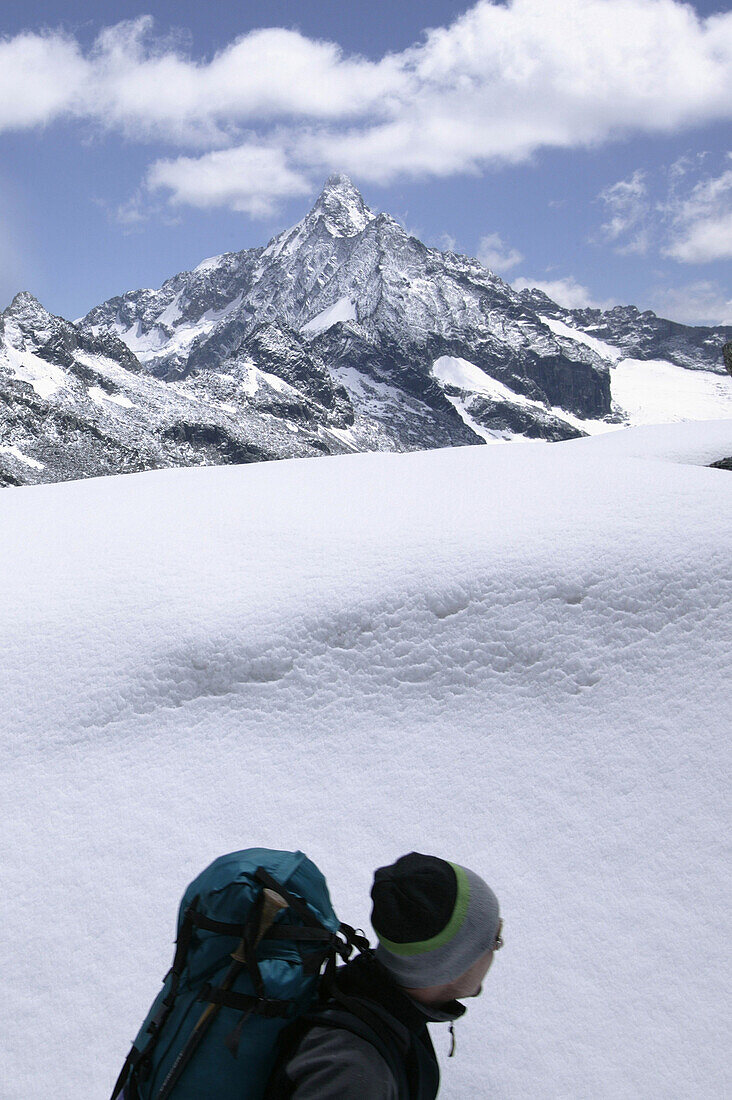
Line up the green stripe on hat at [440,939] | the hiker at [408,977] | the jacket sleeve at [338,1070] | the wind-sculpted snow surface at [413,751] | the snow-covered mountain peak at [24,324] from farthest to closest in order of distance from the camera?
the snow-covered mountain peak at [24,324] → the wind-sculpted snow surface at [413,751] → the green stripe on hat at [440,939] → the hiker at [408,977] → the jacket sleeve at [338,1070]

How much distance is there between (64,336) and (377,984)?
734 ft

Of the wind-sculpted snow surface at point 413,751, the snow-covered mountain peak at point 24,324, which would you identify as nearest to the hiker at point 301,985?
the wind-sculpted snow surface at point 413,751

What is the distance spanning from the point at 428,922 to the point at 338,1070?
47cm

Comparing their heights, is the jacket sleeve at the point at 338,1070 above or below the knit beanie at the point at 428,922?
below

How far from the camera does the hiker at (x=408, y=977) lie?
6.41ft

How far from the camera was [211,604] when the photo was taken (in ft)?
21.3

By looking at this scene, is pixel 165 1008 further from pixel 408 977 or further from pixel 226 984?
pixel 408 977

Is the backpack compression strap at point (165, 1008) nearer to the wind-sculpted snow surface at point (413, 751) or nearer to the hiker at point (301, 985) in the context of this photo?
the hiker at point (301, 985)

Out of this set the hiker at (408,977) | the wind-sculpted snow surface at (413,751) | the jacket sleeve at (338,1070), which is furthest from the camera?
the wind-sculpted snow surface at (413,751)

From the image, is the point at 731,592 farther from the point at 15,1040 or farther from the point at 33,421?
the point at 33,421

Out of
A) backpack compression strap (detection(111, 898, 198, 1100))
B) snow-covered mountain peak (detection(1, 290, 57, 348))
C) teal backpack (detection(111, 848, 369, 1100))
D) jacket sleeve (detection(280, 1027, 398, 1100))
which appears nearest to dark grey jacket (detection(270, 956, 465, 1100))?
jacket sleeve (detection(280, 1027, 398, 1100))

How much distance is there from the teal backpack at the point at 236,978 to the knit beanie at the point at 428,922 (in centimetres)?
23

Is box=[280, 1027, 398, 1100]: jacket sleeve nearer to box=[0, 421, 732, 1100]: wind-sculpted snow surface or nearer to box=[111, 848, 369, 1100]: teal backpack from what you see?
box=[111, 848, 369, 1100]: teal backpack

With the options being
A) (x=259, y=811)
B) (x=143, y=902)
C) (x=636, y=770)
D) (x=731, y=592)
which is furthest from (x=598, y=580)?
(x=143, y=902)
